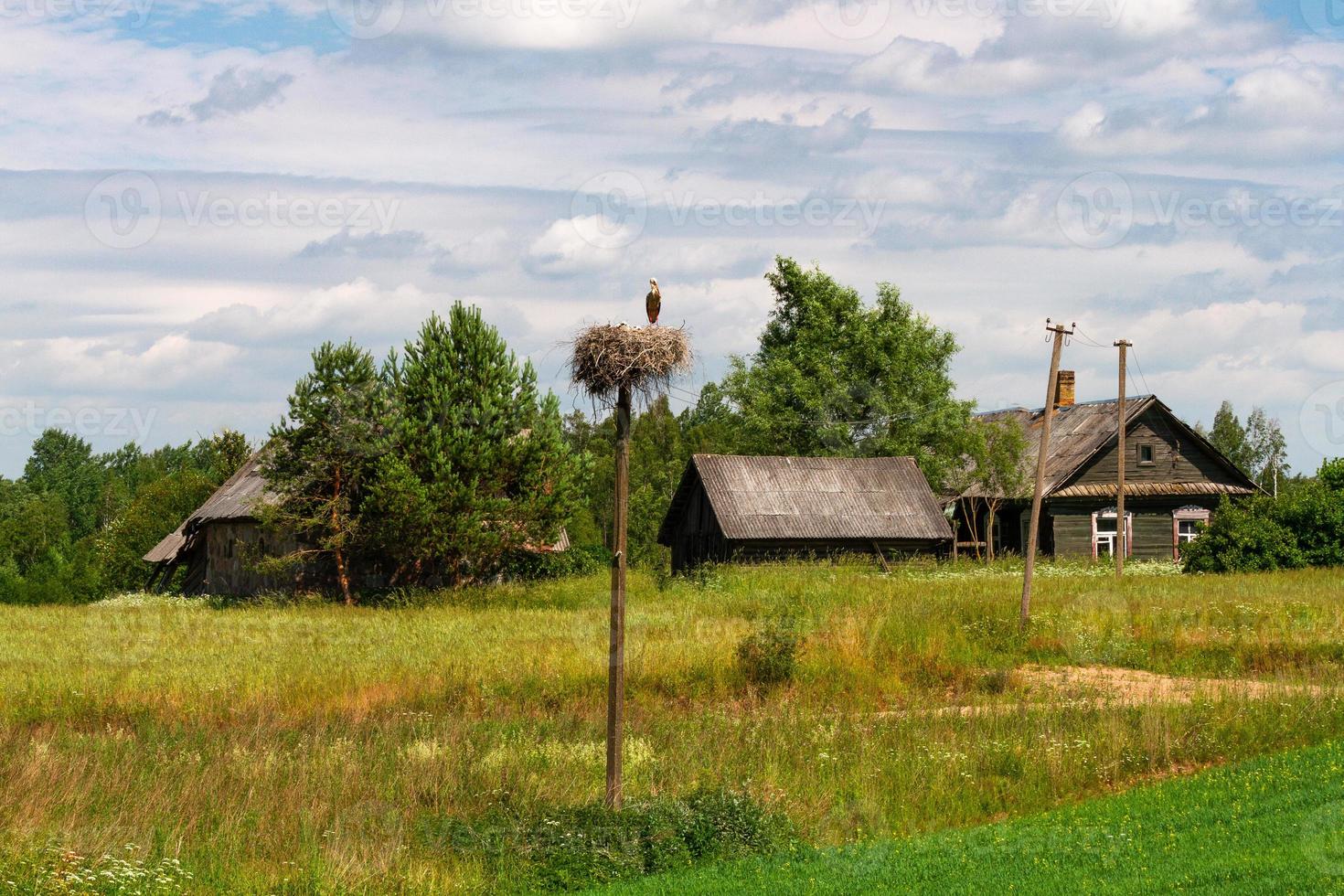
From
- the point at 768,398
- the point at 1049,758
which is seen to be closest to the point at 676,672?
the point at 1049,758

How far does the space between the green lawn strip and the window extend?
39270 mm

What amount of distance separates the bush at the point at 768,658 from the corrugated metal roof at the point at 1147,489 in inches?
1183

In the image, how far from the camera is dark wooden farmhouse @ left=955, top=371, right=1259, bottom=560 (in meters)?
48.2

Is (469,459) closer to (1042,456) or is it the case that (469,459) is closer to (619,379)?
(1042,456)

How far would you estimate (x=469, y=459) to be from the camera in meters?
32.0

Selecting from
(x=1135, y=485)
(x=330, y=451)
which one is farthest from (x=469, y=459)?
(x=1135, y=485)

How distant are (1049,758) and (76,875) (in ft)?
32.8

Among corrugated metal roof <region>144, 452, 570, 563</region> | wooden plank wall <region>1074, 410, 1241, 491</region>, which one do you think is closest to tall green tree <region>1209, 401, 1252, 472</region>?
wooden plank wall <region>1074, 410, 1241, 491</region>

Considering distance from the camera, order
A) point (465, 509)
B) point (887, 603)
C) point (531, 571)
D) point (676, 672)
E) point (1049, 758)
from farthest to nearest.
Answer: point (531, 571), point (465, 509), point (887, 603), point (676, 672), point (1049, 758)

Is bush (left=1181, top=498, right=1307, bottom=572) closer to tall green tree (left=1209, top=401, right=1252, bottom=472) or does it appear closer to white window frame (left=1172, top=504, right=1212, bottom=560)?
white window frame (left=1172, top=504, right=1212, bottom=560)

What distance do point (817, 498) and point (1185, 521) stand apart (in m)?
16.8

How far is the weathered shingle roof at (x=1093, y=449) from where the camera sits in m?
47.6

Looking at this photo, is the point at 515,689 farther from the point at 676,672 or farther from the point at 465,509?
the point at 465,509

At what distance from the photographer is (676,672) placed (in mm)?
19812
